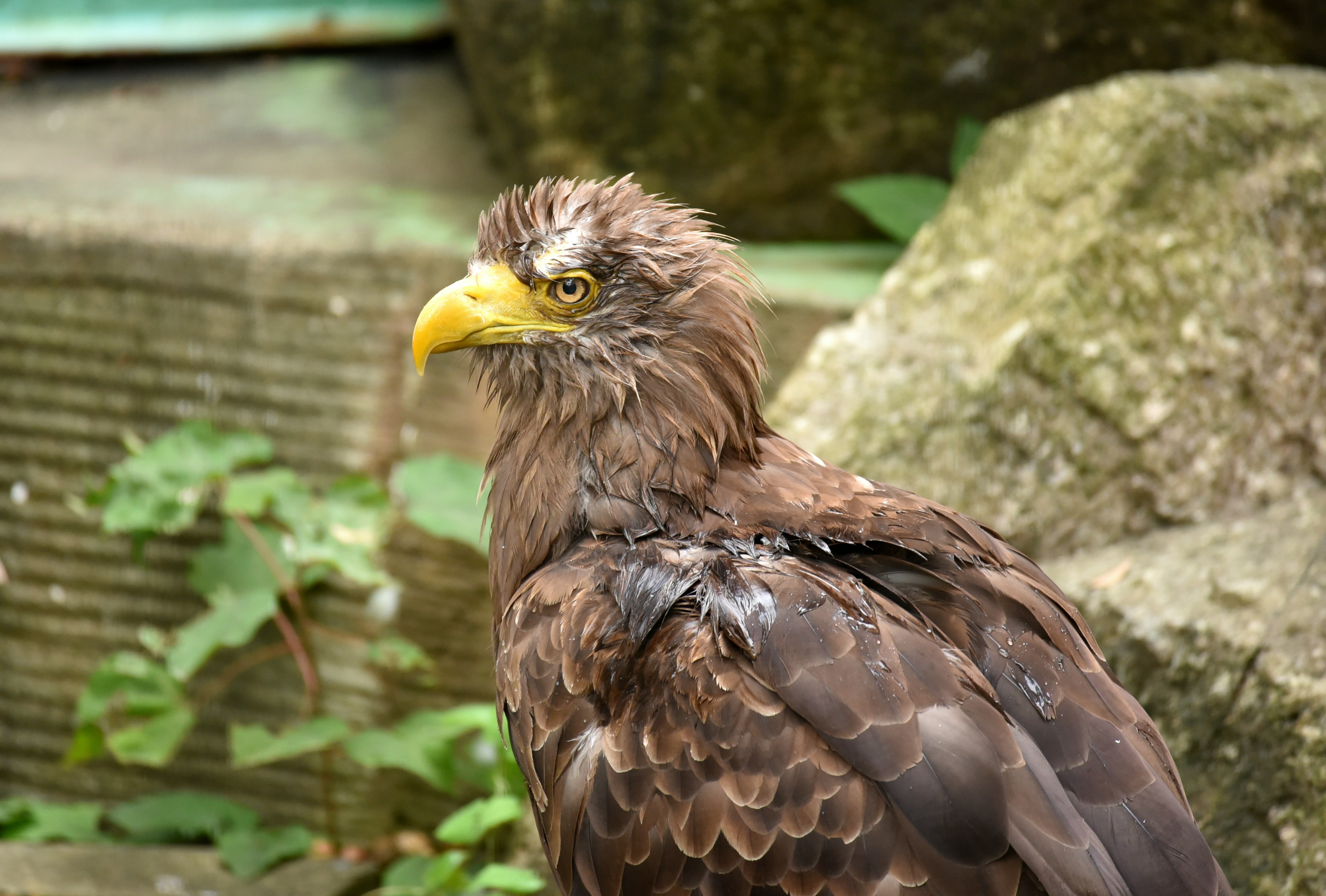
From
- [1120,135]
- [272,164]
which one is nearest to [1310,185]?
[1120,135]

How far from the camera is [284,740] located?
3.84 metres

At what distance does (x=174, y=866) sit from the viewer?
3.96 meters

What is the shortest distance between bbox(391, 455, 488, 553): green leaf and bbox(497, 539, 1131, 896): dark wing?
151cm

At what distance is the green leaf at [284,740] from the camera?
3768mm

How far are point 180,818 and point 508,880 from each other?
62.6 inches

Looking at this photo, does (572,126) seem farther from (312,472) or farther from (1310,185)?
(1310,185)

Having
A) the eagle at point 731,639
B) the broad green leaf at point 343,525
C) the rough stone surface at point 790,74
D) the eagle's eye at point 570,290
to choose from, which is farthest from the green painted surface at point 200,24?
the eagle's eye at point 570,290

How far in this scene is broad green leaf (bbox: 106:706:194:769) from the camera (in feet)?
12.9

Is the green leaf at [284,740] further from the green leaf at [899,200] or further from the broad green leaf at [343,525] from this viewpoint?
the green leaf at [899,200]

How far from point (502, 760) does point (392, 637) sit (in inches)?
26.4

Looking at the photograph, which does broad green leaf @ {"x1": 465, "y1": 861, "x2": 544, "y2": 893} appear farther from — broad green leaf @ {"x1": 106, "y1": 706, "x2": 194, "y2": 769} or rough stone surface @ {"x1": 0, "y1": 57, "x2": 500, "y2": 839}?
broad green leaf @ {"x1": 106, "y1": 706, "x2": 194, "y2": 769}

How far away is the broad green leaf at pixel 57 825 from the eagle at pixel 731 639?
7.94 feet

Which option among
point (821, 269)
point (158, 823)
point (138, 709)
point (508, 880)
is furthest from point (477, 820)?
point (821, 269)

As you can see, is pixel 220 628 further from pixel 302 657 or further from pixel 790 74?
pixel 790 74
